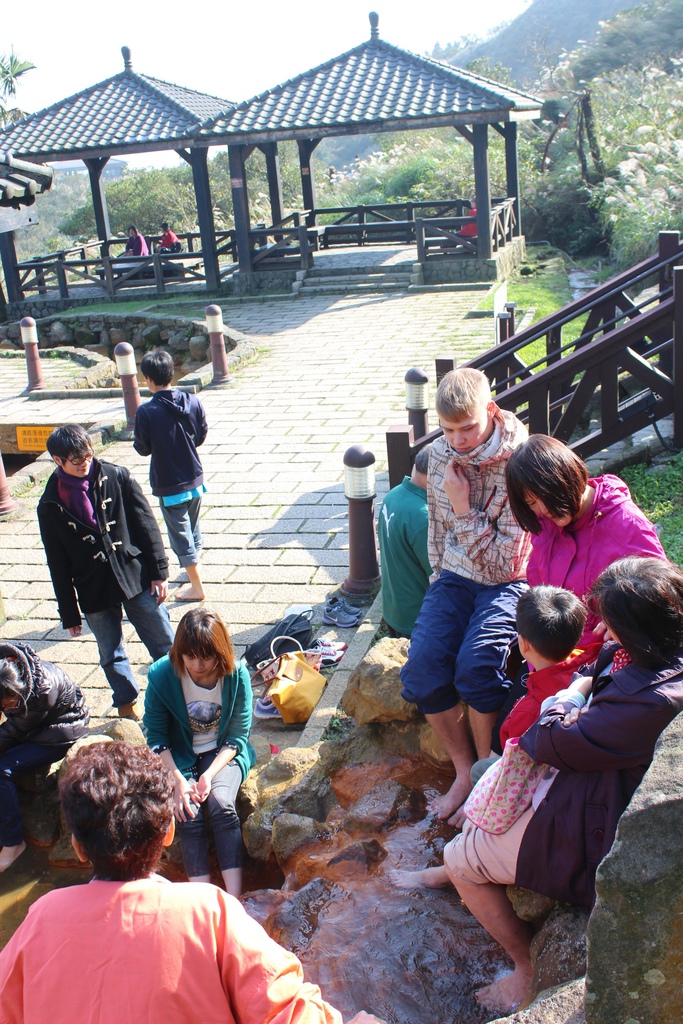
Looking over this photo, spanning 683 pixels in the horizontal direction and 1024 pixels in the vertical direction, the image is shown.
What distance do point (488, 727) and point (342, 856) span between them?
2.32 feet

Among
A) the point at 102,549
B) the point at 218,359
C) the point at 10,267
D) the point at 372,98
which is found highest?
the point at 372,98

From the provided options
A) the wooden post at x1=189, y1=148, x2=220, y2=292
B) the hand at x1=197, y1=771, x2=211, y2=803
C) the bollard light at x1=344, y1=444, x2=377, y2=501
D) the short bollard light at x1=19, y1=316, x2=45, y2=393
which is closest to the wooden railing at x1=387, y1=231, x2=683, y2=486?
the bollard light at x1=344, y1=444, x2=377, y2=501

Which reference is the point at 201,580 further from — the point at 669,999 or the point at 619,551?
the point at 669,999

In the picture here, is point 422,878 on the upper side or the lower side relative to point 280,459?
upper

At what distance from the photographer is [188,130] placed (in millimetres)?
17797

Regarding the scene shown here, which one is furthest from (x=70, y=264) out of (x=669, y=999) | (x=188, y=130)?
(x=669, y=999)

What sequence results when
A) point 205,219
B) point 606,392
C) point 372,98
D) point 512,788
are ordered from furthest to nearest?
1. point 205,219
2. point 372,98
3. point 606,392
4. point 512,788

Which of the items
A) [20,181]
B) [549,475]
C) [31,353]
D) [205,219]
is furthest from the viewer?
[205,219]

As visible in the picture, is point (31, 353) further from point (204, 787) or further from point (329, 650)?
point (204, 787)

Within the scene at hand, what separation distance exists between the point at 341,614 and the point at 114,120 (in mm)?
16771

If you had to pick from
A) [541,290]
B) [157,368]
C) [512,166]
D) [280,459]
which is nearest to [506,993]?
[157,368]

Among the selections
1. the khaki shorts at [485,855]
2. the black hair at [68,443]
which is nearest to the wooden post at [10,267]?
the black hair at [68,443]

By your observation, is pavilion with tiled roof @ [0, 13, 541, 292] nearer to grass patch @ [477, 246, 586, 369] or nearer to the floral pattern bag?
grass patch @ [477, 246, 586, 369]

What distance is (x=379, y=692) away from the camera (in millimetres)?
3953
